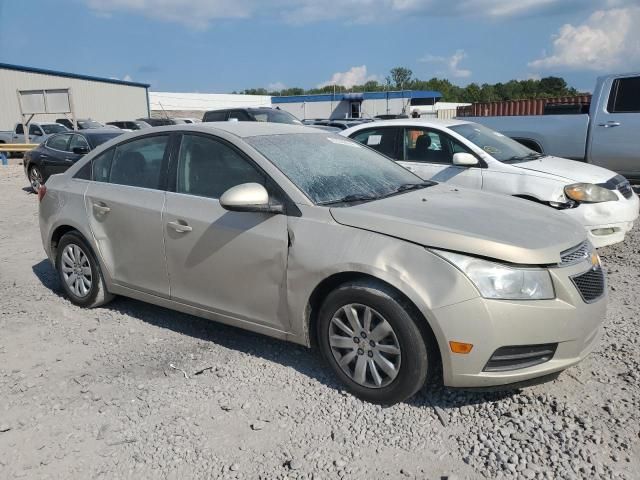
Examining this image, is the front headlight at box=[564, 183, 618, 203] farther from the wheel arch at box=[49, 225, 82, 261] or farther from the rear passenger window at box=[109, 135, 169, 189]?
the wheel arch at box=[49, 225, 82, 261]

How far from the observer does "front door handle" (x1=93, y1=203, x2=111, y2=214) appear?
4.44 m

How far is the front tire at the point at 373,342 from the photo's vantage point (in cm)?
295

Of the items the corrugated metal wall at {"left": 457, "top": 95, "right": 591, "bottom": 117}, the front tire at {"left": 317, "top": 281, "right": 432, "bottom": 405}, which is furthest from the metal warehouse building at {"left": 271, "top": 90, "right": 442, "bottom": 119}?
the front tire at {"left": 317, "top": 281, "right": 432, "bottom": 405}

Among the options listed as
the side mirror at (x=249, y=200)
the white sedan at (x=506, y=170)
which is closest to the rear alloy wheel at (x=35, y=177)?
the white sedan at (x=506, y=170)

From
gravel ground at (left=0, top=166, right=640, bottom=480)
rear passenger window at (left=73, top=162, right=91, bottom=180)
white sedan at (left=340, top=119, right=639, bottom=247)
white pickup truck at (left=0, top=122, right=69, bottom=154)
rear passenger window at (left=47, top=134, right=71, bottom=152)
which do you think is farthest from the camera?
white pickup truck at (left=0, top=122, right=69, bottom=154)

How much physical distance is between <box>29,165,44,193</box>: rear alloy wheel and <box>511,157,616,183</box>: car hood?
34.5ft

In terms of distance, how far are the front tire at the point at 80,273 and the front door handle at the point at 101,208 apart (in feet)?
1.18

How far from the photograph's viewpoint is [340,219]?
323cm

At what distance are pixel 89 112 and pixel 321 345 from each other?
39.4m

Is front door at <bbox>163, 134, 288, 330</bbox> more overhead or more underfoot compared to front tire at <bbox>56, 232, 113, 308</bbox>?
more overhead

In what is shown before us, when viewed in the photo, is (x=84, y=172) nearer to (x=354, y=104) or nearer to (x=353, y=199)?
A: (x=353, y=199)

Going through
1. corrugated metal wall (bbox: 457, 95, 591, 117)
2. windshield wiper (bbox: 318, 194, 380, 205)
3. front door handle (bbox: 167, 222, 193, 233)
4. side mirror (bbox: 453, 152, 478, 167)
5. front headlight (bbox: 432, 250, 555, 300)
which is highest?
corrugated metal wall (bbox: 457, 95, 591, 117)

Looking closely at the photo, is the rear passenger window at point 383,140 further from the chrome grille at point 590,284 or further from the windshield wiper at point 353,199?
the chrome grille at point 590,284

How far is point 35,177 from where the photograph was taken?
41.3ft
